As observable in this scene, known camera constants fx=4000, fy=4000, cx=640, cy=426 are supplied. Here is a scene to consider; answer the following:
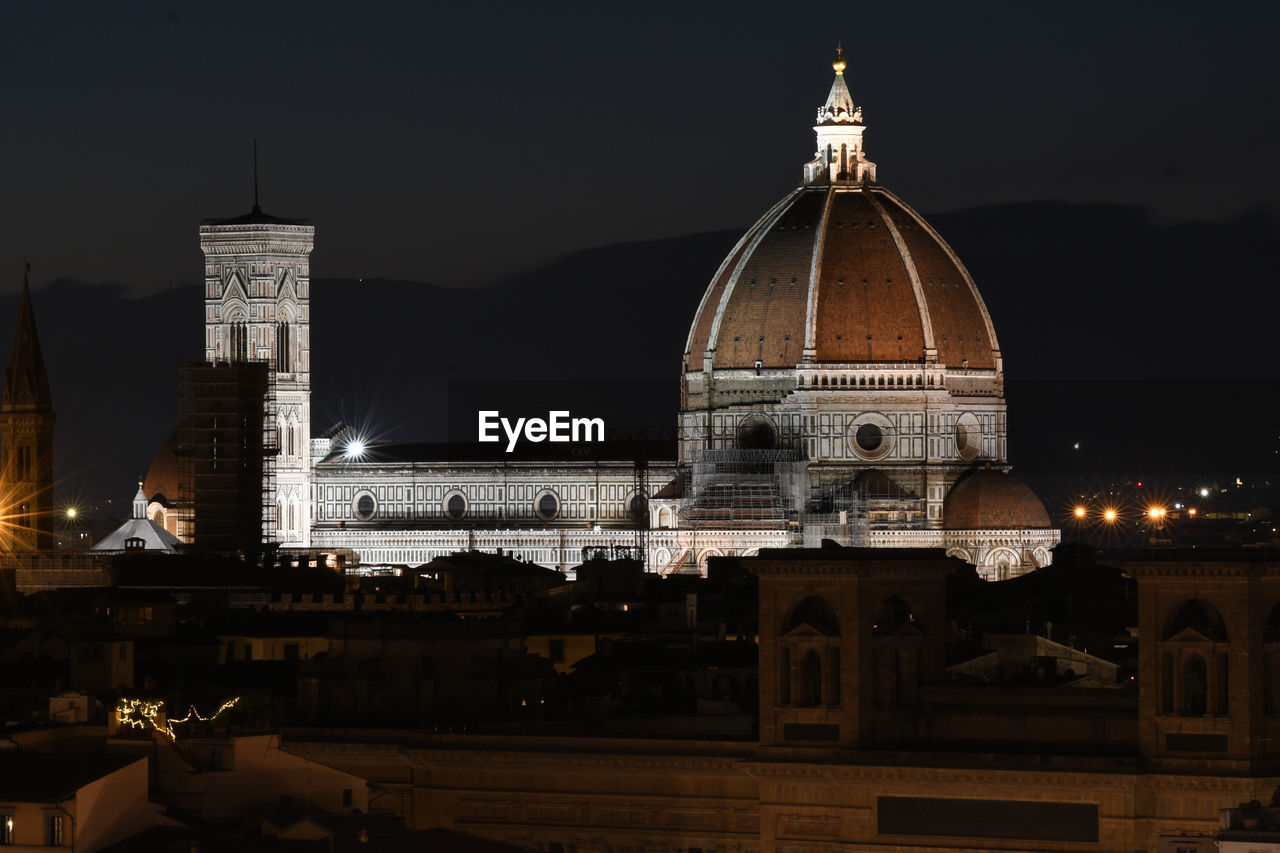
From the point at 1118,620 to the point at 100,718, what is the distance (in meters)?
40.5

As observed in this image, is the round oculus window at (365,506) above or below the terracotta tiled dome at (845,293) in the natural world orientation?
below

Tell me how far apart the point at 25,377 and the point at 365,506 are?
27331 mm

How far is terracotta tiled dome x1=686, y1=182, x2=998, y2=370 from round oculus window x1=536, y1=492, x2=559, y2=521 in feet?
29.8

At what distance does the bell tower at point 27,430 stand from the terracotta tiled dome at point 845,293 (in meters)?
34.3

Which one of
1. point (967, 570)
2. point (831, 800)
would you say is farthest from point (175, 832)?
point (967, 570)

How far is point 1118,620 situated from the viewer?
98.2m

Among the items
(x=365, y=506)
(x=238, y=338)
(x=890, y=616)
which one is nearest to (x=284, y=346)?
(x=238, y=338)

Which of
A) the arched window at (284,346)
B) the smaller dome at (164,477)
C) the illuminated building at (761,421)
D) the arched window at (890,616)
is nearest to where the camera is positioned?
the arched window at (890,616)

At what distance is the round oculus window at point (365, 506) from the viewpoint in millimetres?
169750

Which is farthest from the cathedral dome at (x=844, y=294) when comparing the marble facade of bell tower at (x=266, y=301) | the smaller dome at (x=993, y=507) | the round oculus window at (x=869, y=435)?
the marble facade of bell tower at (x=266, y=301)

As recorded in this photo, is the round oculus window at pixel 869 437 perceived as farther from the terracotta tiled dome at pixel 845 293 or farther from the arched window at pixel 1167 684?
the arched window at pixel 1167 684

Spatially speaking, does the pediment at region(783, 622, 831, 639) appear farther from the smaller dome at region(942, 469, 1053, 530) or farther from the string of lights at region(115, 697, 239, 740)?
the smaller dome at region(942, 469, 1053, 530)

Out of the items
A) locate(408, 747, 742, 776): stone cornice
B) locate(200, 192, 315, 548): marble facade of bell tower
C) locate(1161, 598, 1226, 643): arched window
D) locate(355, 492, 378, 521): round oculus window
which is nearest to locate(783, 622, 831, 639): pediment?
locate(408, 747, 742, 776): stone cornice

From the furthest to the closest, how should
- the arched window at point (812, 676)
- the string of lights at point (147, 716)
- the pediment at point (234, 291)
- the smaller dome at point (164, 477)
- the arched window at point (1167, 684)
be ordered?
the smaller dome at point (164, 477) < the pediment at point (234, 291) < the string of lights at point (147, 716) < the arched window at point (812, 676) < the arched window at point (1167, 684)
